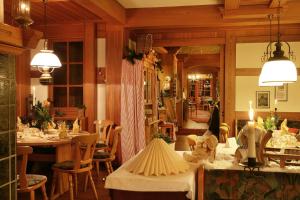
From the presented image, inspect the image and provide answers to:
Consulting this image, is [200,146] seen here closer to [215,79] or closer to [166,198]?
[166,198]

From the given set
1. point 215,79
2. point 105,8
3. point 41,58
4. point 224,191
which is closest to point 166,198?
point 224,191

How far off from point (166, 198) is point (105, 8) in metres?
3.29

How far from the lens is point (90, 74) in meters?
5.68

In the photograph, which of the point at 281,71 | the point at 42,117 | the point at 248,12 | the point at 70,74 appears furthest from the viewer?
the point at 70,74

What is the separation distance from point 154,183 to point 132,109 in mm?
4077

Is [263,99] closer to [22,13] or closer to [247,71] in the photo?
[247,71]

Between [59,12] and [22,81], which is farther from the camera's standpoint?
[22,81]

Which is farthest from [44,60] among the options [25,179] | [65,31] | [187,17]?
[187,17]

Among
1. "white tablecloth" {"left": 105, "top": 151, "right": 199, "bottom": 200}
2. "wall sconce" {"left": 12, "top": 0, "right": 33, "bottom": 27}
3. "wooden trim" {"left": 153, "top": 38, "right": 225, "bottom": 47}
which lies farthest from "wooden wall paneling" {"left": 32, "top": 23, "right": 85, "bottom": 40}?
"white tablecloth" {"left": 105, "top": 151, "right": 199, "bottom": 200}

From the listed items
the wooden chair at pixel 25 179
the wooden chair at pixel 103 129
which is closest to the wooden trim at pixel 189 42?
the wooden chair at pixel 103 129

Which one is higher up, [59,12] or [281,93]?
[59,12]

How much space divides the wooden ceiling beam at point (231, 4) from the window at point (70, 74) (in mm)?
2670

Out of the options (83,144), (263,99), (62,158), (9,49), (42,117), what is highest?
(9,49)

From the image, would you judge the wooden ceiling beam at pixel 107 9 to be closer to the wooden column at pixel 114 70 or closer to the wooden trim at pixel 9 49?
the wooden column at pixel 114 70
